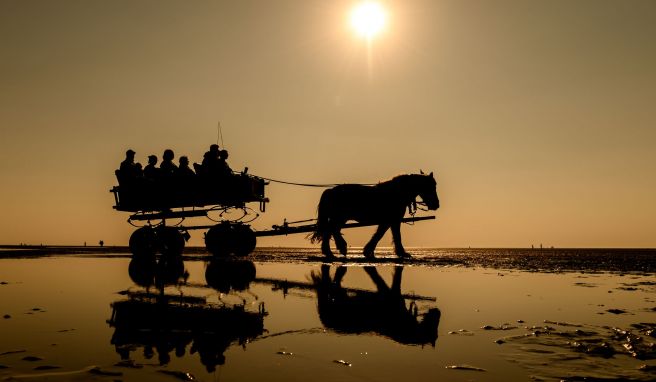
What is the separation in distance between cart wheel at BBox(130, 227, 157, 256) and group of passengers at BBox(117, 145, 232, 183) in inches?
70.5

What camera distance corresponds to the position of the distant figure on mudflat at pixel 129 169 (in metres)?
17.2

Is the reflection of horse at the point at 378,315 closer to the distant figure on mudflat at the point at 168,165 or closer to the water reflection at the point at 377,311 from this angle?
the water reflection at the point at 377,311

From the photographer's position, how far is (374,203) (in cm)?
1827

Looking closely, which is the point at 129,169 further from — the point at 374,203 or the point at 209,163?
the point at 374,203

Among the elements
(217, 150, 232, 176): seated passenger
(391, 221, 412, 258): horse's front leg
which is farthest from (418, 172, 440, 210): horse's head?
(217, 150, 232, 176): seated passenger

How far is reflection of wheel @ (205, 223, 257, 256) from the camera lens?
58.3 ft

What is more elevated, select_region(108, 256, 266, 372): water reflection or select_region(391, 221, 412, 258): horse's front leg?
select_region(391, 221, 412, 258): horse's front leg

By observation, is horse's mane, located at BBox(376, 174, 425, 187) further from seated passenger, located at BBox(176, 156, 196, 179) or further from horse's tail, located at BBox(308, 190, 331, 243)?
seated passenger, located at BBox(176, 156, 196, 179)

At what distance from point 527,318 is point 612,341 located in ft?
4.84

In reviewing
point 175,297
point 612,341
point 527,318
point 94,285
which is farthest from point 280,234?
point 612,341

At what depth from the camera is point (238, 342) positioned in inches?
178

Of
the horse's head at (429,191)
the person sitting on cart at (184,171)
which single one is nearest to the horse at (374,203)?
the horse's head at (429,191)

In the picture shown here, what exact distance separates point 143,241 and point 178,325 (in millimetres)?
13230

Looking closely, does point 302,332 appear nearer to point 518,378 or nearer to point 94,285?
point 518,378
